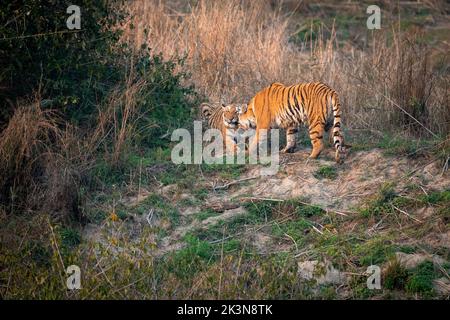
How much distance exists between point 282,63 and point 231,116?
1.58 metres

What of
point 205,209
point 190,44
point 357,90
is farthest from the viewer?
point 190,44

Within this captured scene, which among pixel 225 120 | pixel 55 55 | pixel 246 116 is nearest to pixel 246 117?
pixel 246 116

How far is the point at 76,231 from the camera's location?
829 centimetres

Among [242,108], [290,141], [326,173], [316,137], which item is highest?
[242,108]

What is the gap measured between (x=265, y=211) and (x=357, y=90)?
2.71 m

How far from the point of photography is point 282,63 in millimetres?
11344

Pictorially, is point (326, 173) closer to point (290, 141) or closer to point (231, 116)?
point (290, 141)

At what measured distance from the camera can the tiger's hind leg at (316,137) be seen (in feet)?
29.6

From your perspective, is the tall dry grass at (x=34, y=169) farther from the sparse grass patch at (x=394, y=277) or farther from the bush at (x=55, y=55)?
the sparse grass patch at (x=394, y=277)

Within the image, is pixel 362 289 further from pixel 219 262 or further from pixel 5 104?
pixel 5 104

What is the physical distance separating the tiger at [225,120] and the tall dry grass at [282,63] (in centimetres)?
48

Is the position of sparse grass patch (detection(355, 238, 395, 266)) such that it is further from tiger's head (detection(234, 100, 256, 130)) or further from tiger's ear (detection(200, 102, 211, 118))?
tiger's ear (detection(200, 102, 211, 118))
